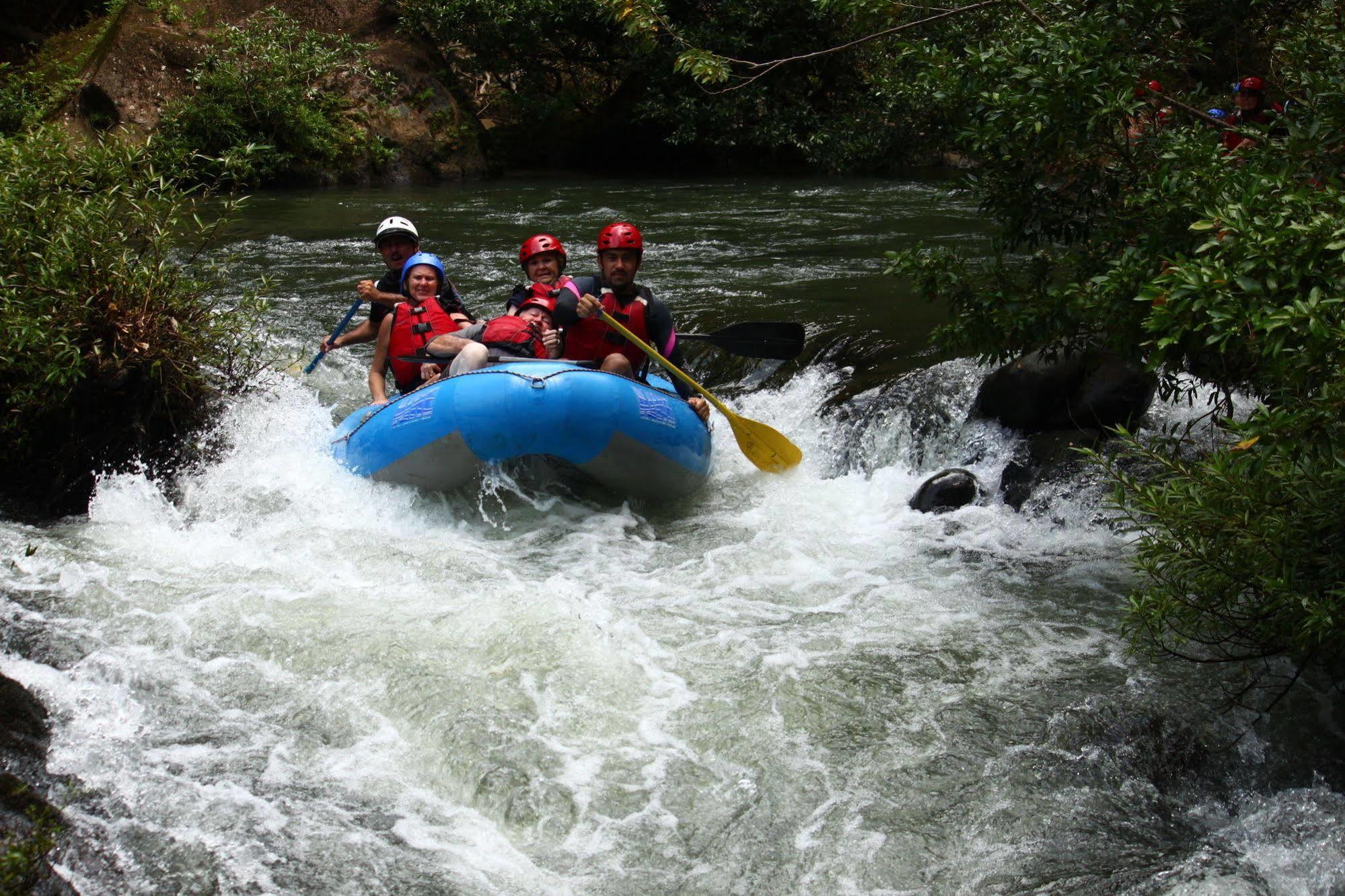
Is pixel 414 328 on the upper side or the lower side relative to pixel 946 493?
upper

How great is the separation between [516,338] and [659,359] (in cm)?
73

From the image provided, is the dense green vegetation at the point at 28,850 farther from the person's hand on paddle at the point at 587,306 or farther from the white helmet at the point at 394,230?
the white helmet at the point at 394,230

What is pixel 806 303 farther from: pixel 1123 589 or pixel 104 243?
pixel 104 243

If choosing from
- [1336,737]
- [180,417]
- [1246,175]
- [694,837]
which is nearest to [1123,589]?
[1336,737]

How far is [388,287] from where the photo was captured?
7293 mm

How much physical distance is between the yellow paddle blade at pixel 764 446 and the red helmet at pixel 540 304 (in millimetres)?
1073

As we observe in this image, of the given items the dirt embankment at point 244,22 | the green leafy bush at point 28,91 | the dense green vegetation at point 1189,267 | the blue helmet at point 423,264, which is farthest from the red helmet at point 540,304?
the dirt embankment at point 244,22

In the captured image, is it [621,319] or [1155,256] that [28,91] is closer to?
[621,319]

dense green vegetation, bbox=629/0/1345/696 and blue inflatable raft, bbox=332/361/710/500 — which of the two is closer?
dense green vegetation, bbox=629/0/1345/696

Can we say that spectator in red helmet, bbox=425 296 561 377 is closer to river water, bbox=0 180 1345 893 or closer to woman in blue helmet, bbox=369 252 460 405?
woman in blue helmet, bbox=369 252 460 405

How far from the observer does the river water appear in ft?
10.5

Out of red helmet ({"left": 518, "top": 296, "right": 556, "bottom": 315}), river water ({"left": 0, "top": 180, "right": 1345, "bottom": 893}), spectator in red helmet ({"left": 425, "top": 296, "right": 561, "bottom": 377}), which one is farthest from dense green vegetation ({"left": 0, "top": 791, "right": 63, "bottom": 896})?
red helmet ({"left": 518, "top": 296, "right": 556, "bottom": 315})

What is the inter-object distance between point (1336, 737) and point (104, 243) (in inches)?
210

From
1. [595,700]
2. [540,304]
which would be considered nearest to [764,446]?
[540,304]
